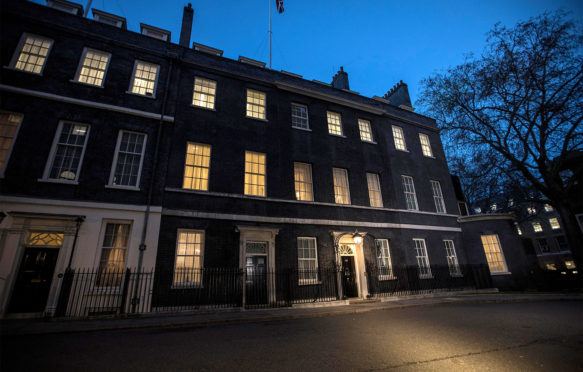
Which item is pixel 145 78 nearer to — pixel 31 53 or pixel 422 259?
pixel 31 53

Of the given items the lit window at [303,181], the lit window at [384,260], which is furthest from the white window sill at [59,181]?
the lit window at [384,260]

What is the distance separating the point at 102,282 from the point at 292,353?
27.5ft

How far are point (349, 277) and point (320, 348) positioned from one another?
8733mm

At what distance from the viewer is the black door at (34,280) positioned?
8.25 meters

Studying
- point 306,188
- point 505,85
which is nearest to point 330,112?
point 306,188

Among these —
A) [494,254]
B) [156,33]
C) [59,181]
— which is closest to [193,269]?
[59,181]

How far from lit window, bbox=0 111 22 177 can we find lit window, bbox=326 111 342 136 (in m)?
14.6

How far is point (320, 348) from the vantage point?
478 cm

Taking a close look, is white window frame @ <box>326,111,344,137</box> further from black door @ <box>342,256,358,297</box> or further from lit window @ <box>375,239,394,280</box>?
black door @ <box>342,256,358,297</box>

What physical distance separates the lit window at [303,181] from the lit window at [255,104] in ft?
11.8

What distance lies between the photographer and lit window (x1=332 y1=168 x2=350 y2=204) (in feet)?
47.2

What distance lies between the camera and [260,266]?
11.4m

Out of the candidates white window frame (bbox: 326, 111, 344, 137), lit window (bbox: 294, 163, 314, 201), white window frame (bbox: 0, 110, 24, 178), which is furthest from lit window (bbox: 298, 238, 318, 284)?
white window frame (bbox: 0, 110, 24, 178)

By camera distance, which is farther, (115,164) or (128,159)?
(128,159)
